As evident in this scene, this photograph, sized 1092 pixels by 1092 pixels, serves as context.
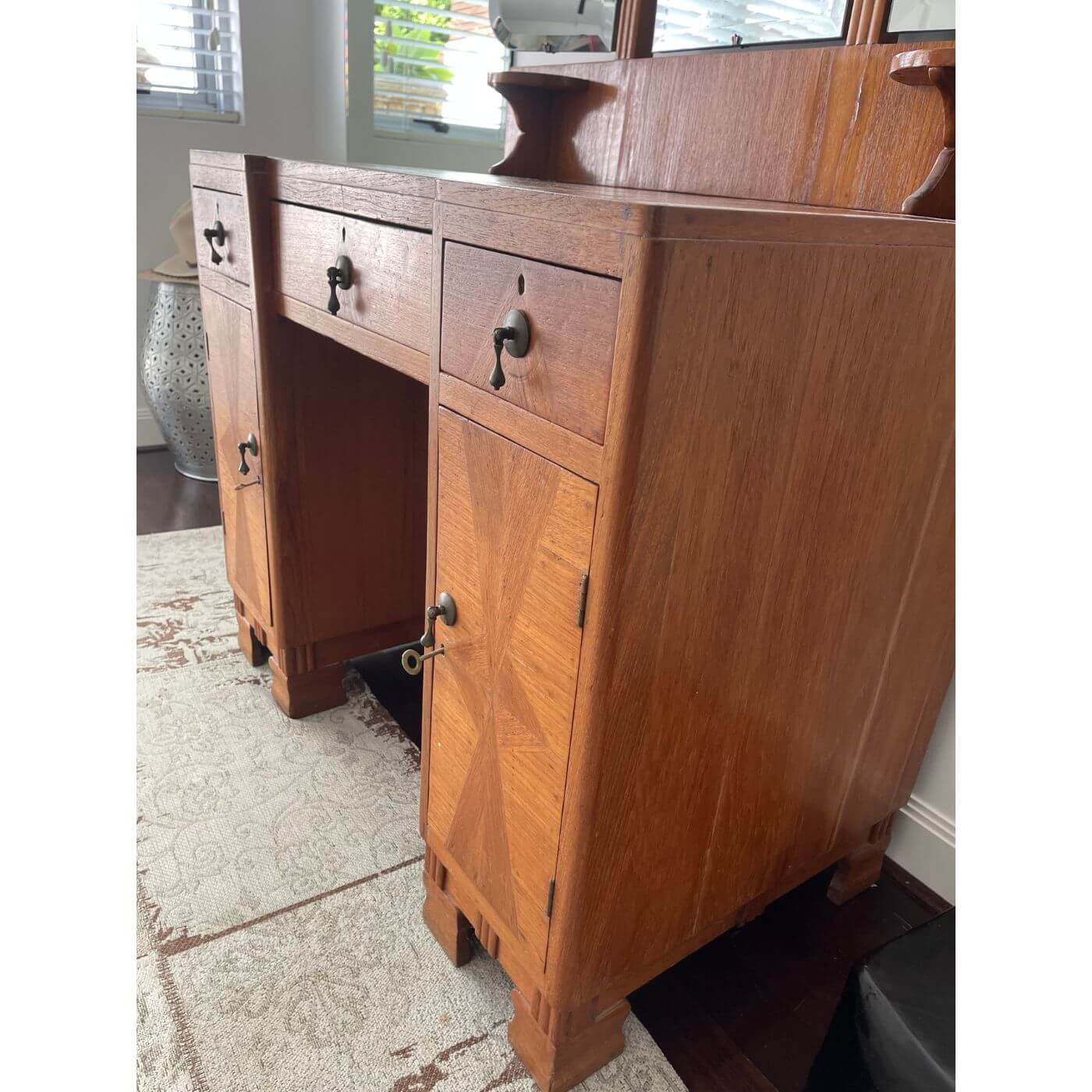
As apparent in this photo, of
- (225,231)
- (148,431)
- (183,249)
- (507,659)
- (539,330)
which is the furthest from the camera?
(148,431)

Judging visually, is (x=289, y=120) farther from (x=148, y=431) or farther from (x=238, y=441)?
(x=238, y=441)

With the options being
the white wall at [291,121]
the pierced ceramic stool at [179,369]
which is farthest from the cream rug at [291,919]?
the white wall at [291,121]

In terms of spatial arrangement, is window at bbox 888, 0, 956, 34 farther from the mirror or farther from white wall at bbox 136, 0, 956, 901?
white wall at bbox 136, 0, 956, 901

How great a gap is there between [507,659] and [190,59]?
2387 mm

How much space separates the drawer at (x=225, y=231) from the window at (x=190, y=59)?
1.24 metres

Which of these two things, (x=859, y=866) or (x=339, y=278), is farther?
(x=859, y=866)

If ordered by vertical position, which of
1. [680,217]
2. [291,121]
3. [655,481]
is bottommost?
[655,481]

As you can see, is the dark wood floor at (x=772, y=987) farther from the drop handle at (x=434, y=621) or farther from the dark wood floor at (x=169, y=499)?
the dark wood floor at (x=169, y=499)

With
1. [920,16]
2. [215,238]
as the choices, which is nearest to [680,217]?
[920,16]

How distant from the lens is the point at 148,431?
108 inches

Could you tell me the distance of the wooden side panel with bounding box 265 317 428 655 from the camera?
4.45 ft
